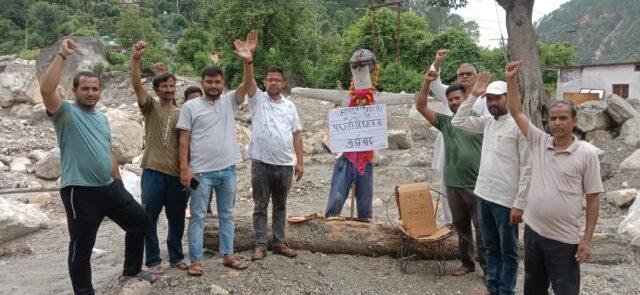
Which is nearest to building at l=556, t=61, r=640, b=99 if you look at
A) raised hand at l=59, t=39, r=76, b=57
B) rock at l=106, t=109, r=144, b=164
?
rock at l=106, t=109, r=144, b=164

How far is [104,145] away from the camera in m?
3.85

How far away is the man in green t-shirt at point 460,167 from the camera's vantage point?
4.51m

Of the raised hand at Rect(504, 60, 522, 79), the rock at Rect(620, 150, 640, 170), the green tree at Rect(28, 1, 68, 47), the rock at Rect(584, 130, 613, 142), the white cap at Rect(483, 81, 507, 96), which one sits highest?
the green tree at Rect(28, 1, 68, 47)

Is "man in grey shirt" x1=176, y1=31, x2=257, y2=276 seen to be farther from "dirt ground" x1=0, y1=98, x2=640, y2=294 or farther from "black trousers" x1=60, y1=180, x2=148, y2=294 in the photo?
"black trousers" x1=60, y1=180, x2=148, y2=294

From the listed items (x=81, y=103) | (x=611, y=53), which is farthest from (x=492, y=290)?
(x=611, y=53)

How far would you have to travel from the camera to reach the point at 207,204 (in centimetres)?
446

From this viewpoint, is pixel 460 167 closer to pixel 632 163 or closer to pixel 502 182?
pixel 502 182

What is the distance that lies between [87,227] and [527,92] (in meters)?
8.85

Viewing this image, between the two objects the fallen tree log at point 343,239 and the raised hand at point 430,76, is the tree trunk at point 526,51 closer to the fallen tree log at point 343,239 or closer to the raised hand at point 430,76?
the fallen tree log at point 343,239

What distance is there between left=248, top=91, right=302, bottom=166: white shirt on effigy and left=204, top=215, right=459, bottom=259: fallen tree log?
0.89 m

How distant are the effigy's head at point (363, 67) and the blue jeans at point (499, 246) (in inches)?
73.3

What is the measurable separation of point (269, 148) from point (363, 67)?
1.41 meters

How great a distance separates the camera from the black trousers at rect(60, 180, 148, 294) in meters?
3.71

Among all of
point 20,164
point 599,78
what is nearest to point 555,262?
point 20,164
